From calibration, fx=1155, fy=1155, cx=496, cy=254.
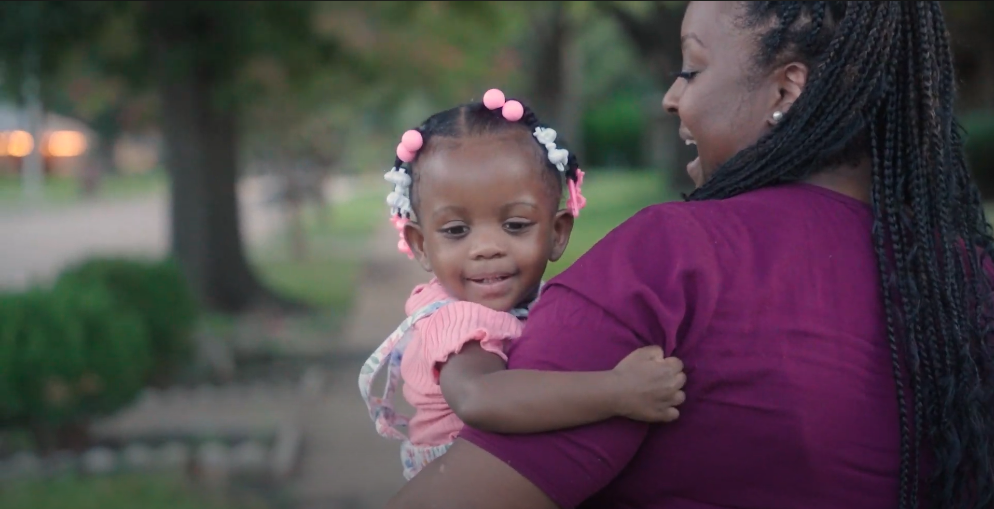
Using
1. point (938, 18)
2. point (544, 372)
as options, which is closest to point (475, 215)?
point (544, 372)

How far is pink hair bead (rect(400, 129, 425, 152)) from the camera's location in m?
2.08

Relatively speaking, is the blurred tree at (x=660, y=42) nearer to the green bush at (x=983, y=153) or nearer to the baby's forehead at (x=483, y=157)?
the green bush at (x=983, y=153)

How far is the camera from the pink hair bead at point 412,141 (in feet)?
6.83

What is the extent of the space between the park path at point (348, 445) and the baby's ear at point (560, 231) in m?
4.31

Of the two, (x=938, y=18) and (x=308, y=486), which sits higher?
(x=938, y=18)

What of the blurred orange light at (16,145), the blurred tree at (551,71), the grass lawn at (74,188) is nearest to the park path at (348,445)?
the blurred tree at (551,71)

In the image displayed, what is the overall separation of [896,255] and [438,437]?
81cm

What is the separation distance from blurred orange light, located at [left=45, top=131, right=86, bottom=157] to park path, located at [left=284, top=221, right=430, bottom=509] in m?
54.6

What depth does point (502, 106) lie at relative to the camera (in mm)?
2092

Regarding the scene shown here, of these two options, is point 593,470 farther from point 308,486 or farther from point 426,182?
point 308,486

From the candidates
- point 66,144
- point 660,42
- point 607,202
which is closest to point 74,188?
point 66,144

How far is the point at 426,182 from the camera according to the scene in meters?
2.08

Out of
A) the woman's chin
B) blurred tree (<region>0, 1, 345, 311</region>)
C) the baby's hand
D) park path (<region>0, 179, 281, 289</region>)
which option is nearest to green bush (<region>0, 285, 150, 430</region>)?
blurred tree (<region>0, 1, 345, 311</region>)

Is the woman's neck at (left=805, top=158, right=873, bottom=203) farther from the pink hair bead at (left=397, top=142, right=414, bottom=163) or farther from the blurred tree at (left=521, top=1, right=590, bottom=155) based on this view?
the blurred tree at (left=521, top=1, right=590, bottom=155)
